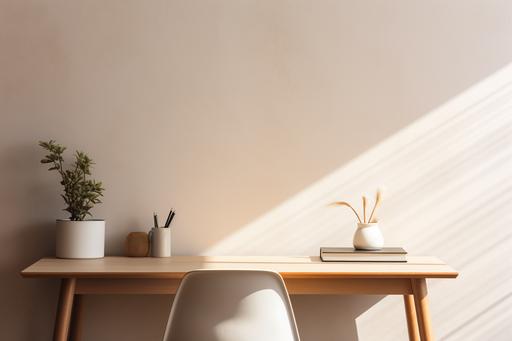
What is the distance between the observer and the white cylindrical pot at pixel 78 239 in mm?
2424

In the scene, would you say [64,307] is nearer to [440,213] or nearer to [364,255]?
[364,255]

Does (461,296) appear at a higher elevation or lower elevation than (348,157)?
lower

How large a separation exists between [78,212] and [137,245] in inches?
11.4

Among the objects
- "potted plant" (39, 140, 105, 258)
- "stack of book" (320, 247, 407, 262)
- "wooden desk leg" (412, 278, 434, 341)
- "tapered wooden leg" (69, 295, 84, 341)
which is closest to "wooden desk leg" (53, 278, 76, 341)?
"potted plant" (39, 140, 105, 258)

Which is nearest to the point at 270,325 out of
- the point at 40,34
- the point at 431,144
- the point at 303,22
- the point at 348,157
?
the point at 348,157

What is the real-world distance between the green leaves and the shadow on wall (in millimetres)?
574

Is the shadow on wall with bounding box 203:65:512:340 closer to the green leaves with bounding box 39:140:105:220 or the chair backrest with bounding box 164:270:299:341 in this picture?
the green leaves with bounding box 39:140:105:220

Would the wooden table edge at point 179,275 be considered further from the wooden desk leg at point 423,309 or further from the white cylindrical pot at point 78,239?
the white cylindrical pot at point 78,239

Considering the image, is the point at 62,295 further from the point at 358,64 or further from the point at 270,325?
the point at 358,64

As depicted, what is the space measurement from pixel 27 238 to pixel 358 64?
173cm

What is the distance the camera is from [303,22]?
8.95 ft

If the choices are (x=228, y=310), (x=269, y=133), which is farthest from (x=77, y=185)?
(x=228, y=310)

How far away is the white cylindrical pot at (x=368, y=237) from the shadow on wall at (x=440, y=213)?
188mm

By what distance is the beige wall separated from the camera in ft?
8.70
